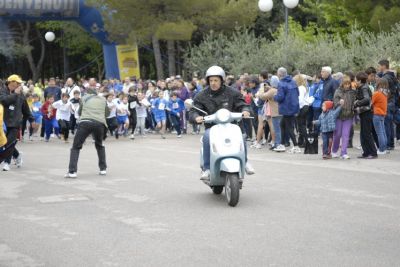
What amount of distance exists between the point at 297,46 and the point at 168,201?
19788 mm

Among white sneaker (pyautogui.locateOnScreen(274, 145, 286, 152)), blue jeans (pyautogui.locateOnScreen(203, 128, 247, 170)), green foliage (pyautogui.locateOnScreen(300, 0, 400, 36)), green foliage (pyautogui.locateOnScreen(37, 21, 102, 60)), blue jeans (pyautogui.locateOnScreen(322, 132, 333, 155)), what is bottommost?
white sneaker (pyautogui.locateOnScreen(274, 145, 286, 152))

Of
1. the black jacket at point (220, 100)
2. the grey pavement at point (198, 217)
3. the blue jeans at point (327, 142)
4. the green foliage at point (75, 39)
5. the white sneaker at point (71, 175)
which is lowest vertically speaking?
the grey pavement at point (198, 217)

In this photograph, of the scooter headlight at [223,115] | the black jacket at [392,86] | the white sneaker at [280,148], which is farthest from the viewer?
the white sneaker at [280,148]

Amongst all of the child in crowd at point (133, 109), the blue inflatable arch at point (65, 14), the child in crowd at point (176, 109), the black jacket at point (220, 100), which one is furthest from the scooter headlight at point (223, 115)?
the blue inflatable arch at point (65, 14)

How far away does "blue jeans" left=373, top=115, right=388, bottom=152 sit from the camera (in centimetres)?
1652

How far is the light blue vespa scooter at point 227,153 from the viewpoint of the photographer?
10383mm

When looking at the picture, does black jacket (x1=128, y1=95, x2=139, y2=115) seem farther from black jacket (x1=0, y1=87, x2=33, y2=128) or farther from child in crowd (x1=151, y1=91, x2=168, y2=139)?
black jacket (x1=0, y1=87, x2=33, y2=128)

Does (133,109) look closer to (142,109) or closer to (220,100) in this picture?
(142,109)

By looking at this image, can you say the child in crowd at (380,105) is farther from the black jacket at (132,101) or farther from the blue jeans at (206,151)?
the black jacket at (132,101)

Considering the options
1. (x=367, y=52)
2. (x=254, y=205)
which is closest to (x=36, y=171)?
(x=254, y=205)

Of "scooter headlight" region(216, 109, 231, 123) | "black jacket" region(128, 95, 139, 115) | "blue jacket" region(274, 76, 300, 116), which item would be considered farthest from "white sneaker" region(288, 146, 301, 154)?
"black jacket" region(128, 95, 139, 115)

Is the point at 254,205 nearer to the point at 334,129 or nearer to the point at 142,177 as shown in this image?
the point at 142,177

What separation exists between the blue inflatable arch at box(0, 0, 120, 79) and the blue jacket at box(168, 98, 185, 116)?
32.0ft

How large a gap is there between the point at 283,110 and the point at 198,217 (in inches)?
355
